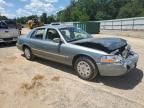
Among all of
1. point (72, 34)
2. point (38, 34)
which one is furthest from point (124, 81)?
point (38, 34)

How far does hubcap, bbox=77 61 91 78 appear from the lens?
5.55 m

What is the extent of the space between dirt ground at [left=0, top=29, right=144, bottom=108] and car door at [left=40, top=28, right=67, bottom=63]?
0.49m

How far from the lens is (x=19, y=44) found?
8742 mm

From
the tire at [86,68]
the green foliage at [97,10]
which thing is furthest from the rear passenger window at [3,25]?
the green foliage at [97,10]

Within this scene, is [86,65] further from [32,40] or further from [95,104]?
[32,40]

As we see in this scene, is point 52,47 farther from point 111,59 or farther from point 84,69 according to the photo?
point 111,59

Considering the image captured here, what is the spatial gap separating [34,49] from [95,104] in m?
4.12

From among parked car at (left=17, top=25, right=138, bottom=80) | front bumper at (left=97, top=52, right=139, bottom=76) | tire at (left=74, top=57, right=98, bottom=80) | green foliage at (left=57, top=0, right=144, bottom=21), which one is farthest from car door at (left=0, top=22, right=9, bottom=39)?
green foliage at (left=57, top=0, right=144, bottom=21)

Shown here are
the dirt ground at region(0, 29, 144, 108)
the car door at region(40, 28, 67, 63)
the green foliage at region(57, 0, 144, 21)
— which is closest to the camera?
the dirt ground at region(0, 29, 144, 108)

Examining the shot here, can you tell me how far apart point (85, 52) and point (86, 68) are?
0.46 metres

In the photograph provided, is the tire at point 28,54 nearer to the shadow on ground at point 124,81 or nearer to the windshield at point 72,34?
the windshield at point 72,34

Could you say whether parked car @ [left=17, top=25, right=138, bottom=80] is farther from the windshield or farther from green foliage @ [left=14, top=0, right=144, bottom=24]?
green foliage @ [left=14, top=0, right=144, bottom=24]

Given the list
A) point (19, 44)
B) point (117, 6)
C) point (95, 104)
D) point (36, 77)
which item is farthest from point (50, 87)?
point (117, 6)

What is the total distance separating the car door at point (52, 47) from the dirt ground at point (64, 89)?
0.49 meters
